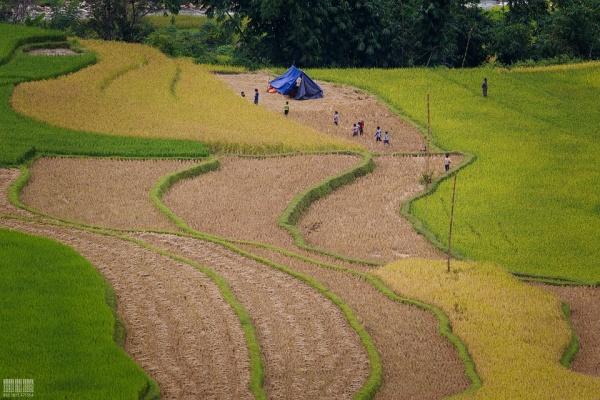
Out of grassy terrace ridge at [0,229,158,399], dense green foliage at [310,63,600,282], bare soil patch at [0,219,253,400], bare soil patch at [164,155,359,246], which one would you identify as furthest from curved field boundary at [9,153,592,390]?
grassy terrace ridge at [0,229,158,399]

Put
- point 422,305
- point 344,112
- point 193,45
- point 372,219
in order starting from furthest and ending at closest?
point 193,45 < point 344,112 < point 372,219 < point 422,305

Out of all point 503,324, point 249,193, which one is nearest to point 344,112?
point 249,193

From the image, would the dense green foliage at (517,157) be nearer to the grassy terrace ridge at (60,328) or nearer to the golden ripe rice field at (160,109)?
the golden ripe rice field at (160,109)

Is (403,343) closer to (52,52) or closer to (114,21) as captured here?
(52,52)

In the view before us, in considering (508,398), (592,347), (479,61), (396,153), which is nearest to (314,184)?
(396,153)

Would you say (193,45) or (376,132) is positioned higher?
(193,45)

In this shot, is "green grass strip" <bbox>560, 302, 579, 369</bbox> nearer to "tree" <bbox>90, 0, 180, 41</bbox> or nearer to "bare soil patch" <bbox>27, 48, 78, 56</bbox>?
"bare soil patch" <bbox>27, 48, 78, 56</bbox>

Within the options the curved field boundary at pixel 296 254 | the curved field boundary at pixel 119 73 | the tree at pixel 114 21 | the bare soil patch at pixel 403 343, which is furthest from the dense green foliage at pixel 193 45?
the bare soil patch at pixel 403 343
